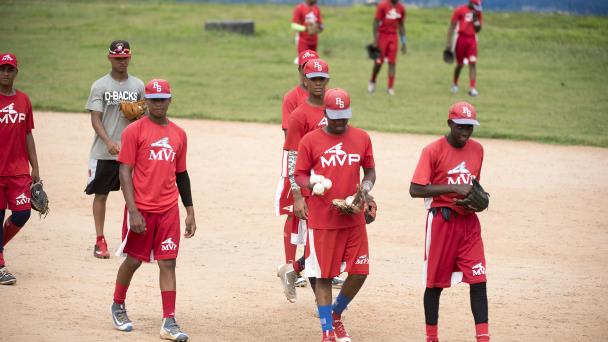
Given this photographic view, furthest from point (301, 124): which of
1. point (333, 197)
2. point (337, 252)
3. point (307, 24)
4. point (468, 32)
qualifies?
point (307, 24)

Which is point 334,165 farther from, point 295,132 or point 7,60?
point 7,60

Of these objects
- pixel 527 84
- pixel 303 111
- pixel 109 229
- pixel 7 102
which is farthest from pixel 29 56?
pixel 303 111

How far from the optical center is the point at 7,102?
10.4m

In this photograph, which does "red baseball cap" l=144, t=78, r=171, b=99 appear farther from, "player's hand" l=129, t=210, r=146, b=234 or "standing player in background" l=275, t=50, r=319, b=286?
"standing player in background" l=275, t=50, r=319, b=286

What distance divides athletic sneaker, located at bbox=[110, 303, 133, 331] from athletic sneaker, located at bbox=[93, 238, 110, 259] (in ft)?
8.31

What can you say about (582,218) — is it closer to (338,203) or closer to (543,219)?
(543,219)

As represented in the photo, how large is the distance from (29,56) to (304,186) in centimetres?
2277

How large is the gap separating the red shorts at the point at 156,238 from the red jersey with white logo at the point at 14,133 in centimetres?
231

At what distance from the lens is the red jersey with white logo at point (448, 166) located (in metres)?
8.34

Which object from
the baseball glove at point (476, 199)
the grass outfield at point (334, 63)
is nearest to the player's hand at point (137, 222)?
the baseball glove at point (476, 199)

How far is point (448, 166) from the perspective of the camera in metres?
8.35

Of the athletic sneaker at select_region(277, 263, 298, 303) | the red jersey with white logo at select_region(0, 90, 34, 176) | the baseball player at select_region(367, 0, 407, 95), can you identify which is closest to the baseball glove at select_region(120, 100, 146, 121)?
the red jersey with white logo at select_region(0, 90, 34, 176)

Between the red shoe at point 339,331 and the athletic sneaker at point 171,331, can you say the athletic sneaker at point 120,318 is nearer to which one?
the athletic sneaker at point 171,331

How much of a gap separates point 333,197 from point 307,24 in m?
16.7
